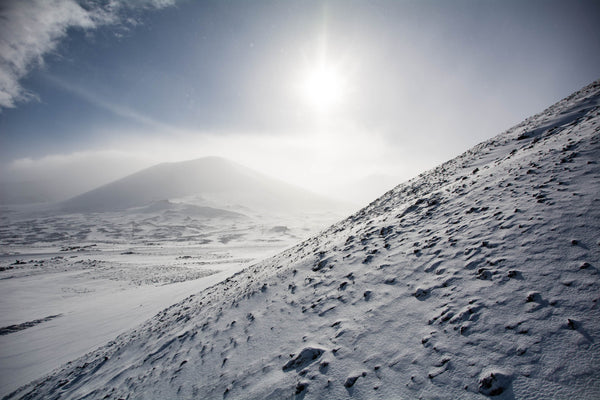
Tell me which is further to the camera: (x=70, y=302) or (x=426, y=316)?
(x=70, y=302)

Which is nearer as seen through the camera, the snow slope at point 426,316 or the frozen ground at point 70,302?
the snow slope at point 426,316

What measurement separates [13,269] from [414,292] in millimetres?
51725

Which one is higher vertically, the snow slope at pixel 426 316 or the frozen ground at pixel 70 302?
the snow slope at pixel 426 316

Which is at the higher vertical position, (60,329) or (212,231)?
(212,231)

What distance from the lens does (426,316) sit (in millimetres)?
5016

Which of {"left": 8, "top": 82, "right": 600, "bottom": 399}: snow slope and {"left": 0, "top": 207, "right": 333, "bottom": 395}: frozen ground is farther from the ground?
{"left": 8, "top": 82, "right": 600, "bottom": 399}: snow slope

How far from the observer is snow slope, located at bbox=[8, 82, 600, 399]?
3.72 m

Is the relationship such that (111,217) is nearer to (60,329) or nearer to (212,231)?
(212,231)

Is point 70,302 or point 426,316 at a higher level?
point 426,316

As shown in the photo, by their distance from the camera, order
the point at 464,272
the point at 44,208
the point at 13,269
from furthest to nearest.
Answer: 1. the point at 44,208
2. the point at 13,269
3. the point at 464,272

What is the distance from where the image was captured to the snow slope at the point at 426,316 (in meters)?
3.72

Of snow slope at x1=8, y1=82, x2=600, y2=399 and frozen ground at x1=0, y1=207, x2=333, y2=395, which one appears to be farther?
frozen ground at x1=0, y1=207, x2=333, y2=395

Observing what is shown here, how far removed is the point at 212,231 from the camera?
356 ft

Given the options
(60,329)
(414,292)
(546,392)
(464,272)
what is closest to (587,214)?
(464,272)
